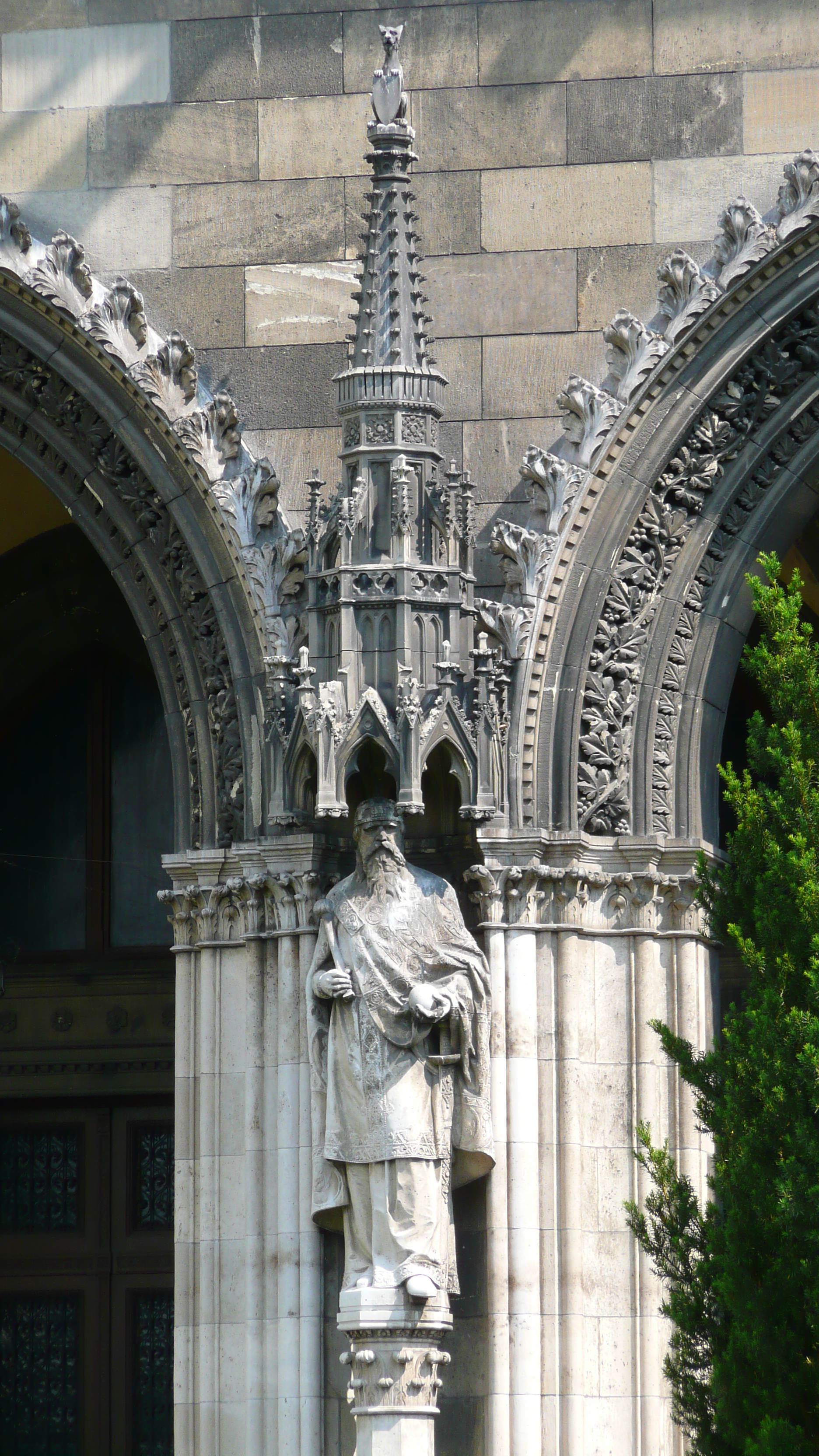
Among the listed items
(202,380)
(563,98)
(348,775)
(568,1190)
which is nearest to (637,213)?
(563,98)

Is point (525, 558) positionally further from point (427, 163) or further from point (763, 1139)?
point (763, 1139)

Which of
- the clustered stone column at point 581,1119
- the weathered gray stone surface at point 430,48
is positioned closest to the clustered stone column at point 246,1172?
the clustered stone column at point 581,1119

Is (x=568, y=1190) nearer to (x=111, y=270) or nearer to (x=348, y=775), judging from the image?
(x=348, y=775)

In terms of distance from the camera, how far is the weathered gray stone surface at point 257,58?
14.5m

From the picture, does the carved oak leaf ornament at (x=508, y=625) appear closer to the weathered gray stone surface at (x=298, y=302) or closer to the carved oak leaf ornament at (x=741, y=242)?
the weathered gray stone surface at (x=298, y=302)

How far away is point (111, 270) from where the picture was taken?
47.8 ft

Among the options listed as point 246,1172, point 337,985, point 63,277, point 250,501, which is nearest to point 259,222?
point 63,277

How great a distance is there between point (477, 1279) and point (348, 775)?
2.40 m

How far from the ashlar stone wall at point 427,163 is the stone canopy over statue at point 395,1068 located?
1.90 m

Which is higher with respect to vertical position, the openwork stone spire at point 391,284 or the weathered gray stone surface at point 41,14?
the weathered gray stone surface at point 41,14

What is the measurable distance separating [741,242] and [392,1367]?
5536 mm

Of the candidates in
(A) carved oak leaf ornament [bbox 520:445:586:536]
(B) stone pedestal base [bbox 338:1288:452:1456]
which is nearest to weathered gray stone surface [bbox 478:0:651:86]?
(A) carved oak leaf ornament [bbox 520:445:586:536]

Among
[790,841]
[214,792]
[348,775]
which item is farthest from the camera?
[214,792]

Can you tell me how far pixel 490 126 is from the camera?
14344 mm
